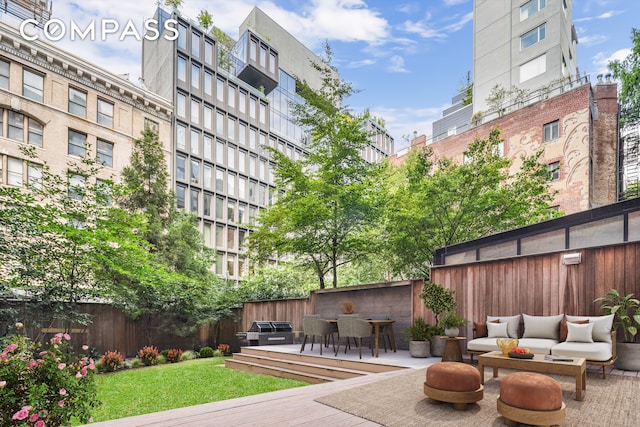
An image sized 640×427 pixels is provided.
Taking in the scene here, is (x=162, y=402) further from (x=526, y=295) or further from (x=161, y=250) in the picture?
(x=161, y=250)

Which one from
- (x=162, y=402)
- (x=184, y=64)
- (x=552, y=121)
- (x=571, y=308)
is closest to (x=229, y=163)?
(x=184, y=64)

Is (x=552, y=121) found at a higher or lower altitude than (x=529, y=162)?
higher

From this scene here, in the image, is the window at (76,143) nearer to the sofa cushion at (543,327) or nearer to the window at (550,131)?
the sofa cushion at (543,327)

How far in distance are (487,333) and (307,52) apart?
1278 inches

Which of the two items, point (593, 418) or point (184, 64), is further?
point (184, 64)

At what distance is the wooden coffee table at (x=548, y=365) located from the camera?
13.1 feet

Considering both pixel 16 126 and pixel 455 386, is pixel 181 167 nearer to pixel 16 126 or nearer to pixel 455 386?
pixel 16 126

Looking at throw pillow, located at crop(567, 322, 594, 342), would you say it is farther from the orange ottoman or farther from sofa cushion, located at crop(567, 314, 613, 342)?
the orange ottoman

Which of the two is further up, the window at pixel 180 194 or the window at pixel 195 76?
the window at pixel 195 76

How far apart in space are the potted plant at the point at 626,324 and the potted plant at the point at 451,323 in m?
2.22

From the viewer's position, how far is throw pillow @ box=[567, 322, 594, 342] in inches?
214

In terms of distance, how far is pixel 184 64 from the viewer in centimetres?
2327

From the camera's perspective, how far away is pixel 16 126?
16.5 m

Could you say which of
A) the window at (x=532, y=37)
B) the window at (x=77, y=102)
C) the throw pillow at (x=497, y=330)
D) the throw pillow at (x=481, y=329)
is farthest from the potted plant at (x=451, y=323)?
the window at (x=77, y=102)
